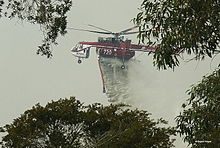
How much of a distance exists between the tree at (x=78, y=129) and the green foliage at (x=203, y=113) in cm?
272

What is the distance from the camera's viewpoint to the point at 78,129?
816 centimetres

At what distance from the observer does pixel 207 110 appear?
4363mm

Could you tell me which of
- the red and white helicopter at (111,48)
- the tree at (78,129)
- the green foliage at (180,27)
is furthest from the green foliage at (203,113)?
the red and white helicopter at (111,48)

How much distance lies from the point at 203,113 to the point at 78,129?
158 inches

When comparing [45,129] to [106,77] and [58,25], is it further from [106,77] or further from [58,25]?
[106,77]

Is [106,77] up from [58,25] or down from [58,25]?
down

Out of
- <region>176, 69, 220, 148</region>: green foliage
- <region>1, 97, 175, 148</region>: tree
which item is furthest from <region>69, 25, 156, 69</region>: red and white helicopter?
<region>176, 69, 220, 148</region>: green foliage

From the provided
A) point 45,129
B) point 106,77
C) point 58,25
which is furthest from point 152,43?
point 106,77

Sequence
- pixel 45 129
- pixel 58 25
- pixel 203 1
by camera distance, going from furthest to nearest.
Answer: pixel 45 129
pixel 58 25
pixel 203 1

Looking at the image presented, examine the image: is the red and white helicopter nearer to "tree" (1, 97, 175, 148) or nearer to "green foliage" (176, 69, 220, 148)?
"tree" (1, 97, 175, 148)

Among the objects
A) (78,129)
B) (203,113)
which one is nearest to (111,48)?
(78,129)

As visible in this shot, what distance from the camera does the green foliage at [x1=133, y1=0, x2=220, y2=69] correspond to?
3.85m

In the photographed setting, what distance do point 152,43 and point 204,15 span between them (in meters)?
0.60

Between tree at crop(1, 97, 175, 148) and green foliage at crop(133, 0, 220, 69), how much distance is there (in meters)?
3.80
